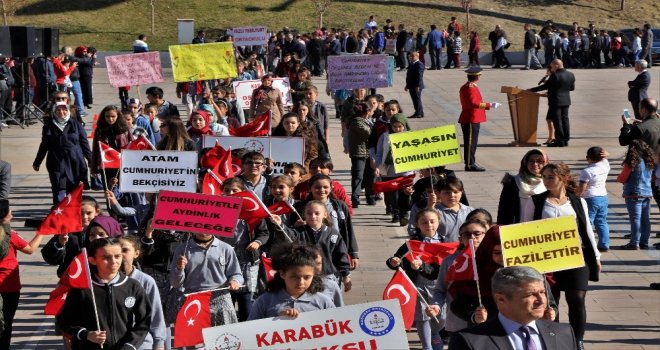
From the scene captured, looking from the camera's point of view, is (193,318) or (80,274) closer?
(80,274)

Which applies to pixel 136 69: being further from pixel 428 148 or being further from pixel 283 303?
pixel 283 303

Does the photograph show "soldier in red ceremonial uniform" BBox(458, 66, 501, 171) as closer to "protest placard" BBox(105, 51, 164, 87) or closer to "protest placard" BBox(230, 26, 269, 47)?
"protest placard" BBox(105, 51, 164, 87)

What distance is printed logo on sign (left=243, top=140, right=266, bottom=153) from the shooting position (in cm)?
1320

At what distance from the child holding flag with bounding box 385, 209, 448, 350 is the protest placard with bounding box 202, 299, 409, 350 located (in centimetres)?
267

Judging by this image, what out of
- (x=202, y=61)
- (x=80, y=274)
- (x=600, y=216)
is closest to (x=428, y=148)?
(x=600, y=216)

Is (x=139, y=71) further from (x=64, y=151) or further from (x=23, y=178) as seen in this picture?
(x=64, y=151)

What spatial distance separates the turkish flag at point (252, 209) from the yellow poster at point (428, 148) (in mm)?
2486

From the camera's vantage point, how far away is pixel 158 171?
36.2 ft

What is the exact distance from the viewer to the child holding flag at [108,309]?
23.2 feet

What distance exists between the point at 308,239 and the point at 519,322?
4115mm

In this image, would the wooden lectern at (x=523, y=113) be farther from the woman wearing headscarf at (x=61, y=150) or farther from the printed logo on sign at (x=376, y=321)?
the printed logo on sign at (x=376, y=321)

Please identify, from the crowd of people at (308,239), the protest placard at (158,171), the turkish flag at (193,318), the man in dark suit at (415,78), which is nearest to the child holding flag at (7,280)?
the crowd of people at (308,239)

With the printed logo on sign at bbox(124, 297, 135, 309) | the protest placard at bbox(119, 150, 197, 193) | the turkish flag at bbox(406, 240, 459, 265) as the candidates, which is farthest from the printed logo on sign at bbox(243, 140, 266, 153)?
the printed logo on sign at bbox(124, 297, 135, 309)

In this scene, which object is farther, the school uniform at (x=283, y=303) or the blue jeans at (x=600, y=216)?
the blue jeans at (x=600, y=216)
